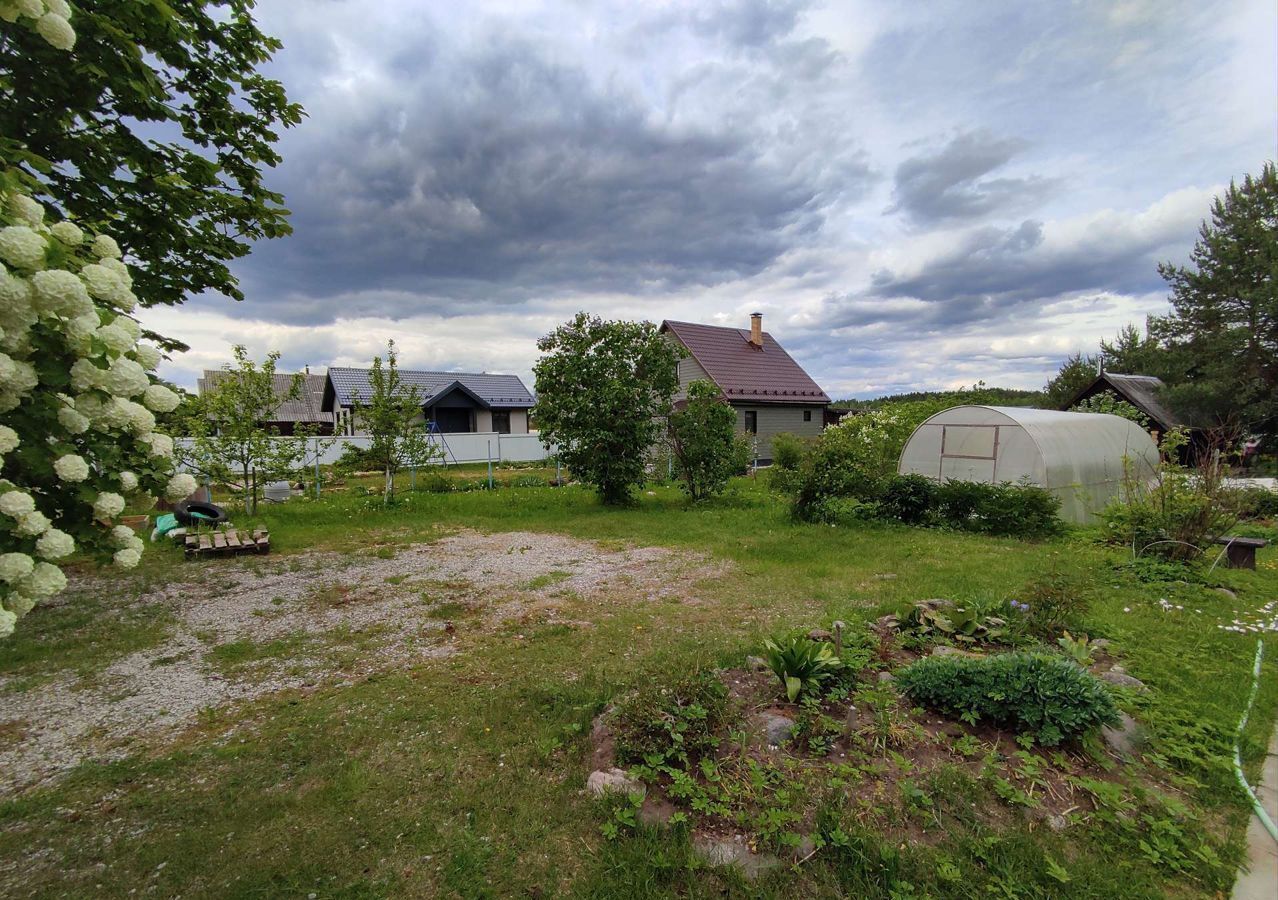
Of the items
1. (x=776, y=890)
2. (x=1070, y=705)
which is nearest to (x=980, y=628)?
(x=1070, y=705)

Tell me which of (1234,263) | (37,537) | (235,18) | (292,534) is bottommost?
(292,534)

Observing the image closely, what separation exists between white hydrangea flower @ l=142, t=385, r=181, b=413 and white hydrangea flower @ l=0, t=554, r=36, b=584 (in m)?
0.52

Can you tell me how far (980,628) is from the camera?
4.03m

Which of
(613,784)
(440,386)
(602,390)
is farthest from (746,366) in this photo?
(613,784)

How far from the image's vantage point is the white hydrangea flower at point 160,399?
1.69 m

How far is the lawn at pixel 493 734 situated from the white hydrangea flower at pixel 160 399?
6.09 ft

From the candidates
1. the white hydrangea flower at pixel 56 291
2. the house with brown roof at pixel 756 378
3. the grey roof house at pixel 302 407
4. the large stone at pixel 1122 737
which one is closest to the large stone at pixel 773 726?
the large stone at pixel 1122 737

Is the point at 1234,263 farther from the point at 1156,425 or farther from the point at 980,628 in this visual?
the point at 980,628

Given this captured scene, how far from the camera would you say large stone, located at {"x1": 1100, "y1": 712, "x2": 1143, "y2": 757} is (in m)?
2.84

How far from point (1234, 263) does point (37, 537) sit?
3151 centimetres

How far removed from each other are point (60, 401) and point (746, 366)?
23736 millimetres

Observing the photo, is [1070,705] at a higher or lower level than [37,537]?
lower

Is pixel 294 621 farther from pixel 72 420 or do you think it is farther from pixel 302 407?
pixel 302 407

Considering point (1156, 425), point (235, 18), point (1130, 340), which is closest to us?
point (235, 18)
